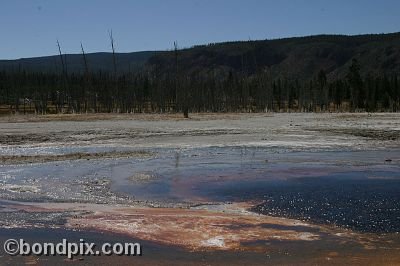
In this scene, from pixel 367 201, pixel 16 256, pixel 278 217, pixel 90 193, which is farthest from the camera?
pixel 90 193

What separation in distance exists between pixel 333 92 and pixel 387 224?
10699cm

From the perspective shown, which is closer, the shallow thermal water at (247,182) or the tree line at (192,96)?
the shallow thermal water at (247,182)

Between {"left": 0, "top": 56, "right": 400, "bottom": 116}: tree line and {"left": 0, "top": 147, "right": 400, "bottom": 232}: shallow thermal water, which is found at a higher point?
{"left": 0, "top": 56, "right": 400, "bottom": 116}: tree line

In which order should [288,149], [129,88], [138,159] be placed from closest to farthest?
[138,159]
[288,149]
[129,88]

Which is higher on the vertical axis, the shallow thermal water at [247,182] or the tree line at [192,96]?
the tree line at [192,96]

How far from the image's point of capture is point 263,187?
14359 millimetres

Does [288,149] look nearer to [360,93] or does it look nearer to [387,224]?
[387,224]

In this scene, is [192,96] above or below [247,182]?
above

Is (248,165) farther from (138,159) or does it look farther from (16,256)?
(16,256)

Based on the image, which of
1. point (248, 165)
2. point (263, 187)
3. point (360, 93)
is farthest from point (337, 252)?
point (360, 93)

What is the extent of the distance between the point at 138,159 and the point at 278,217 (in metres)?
10.9

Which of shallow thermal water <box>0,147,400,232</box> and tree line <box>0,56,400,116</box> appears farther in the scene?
tree line <box>0,56,400,116</box>

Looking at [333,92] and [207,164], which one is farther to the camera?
[333,92]

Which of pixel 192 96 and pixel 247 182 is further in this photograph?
pixel 192 96
